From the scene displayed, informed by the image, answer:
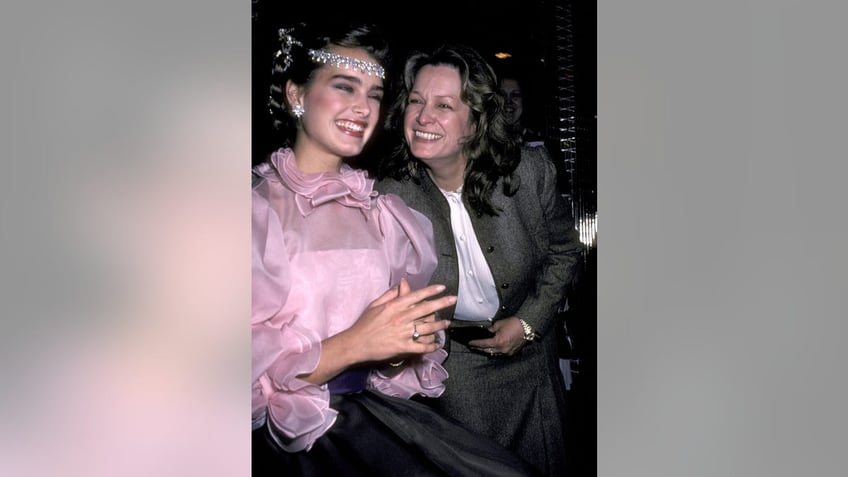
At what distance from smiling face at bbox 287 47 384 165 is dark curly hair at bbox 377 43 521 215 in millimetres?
107

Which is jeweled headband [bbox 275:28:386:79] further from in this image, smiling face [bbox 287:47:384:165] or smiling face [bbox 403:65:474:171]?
smiling face [bbox 403:65:474:171]

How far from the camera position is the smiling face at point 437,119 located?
2324 mm

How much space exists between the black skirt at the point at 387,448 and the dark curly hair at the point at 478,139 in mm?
579

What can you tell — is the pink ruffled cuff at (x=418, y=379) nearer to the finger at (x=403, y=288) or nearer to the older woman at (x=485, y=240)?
the older woman at (x=485, y=240)

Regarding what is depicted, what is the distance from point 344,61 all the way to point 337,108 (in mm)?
121

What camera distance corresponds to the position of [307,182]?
7.32 feet

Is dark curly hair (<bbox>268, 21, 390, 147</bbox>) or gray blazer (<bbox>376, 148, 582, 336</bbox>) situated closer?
dark curly hair (<bbox>268, 21, 390, 147</bbox>)

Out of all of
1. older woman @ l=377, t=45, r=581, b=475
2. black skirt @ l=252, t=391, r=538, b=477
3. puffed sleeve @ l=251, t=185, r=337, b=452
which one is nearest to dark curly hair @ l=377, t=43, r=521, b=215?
older woman @ l=377, t=45, r=581, b=475

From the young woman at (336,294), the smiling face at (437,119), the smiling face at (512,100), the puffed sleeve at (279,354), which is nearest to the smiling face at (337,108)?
the young woman at (336,294)

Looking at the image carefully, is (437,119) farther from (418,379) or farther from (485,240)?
(418,379)

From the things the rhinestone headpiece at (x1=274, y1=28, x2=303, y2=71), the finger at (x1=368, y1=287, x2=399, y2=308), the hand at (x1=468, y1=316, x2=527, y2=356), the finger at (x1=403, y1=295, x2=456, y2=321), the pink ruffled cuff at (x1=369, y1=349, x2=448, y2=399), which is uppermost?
the rhinestone headpiece at (x1=274, y1=28, x2=303, y2=71)

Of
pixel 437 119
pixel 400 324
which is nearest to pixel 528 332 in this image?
pixel 400 324

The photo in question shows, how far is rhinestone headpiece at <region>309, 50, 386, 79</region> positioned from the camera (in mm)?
2244
